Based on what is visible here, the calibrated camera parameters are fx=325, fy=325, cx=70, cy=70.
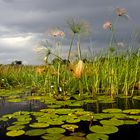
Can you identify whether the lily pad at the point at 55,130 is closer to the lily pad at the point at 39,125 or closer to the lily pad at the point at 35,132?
the lily pad at the point at 35,132

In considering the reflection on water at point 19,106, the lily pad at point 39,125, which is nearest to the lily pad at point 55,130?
the lily pad at point 39,125

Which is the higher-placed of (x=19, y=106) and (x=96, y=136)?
(x=19, y=106)

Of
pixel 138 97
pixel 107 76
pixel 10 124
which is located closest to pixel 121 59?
pixel 107 76

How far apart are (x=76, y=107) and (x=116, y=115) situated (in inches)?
48.4

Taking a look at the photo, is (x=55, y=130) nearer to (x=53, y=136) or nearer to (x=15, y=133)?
(x=53, y=136)

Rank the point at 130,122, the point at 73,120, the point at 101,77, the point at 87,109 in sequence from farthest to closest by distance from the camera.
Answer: the point at 101,77
the point at 87,109
the point at 73,120
the point at 130,122

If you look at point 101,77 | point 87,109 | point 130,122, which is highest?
point 101,77

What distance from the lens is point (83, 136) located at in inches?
160

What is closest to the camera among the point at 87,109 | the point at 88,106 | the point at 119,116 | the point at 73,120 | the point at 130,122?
the point at 130,122

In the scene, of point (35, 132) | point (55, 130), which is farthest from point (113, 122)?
point (35, 132)

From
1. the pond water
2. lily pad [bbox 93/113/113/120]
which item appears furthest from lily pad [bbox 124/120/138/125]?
lily pad [bbox 93/113/113/120]

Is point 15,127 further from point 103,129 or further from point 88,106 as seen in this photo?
point 88,106

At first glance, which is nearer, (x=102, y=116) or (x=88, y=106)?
(x=102, y=116)

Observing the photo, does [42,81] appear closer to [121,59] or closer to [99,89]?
[99,89]
